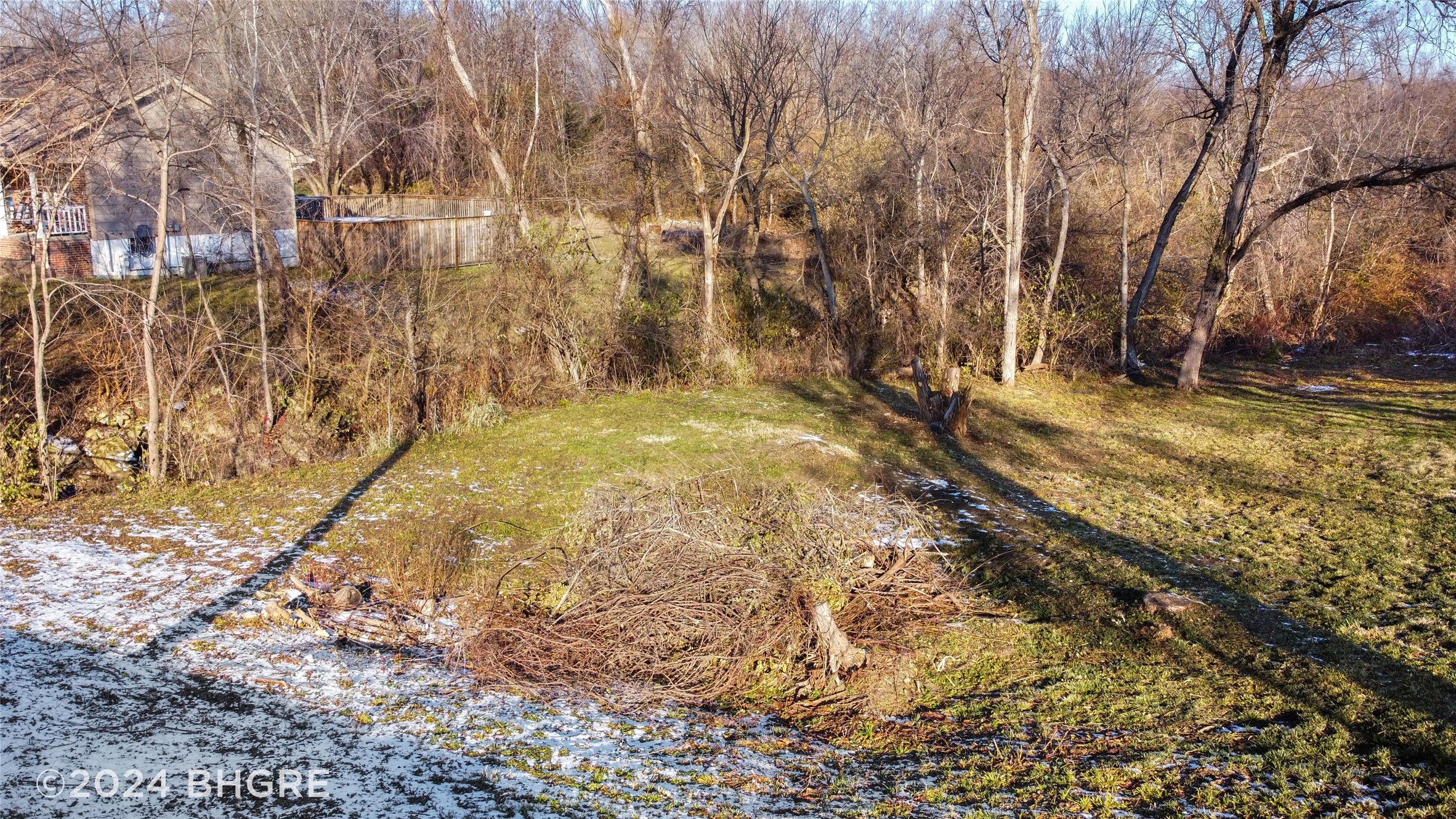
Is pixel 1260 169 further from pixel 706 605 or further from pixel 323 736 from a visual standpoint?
pixel 323 736

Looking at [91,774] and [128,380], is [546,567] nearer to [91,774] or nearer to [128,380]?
[91,774]

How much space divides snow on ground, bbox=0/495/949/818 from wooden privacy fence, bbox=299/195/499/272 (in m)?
7.80

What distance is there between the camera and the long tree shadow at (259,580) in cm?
596

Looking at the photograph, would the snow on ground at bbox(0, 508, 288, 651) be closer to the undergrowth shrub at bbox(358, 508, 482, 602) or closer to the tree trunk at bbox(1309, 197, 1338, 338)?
the undergrowth shrub at bbox(358, 508, 482, 602)

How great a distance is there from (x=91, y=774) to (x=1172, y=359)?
760 inches

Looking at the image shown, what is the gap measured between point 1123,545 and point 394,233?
17108mm

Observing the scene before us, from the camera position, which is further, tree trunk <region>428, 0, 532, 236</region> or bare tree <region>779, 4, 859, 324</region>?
bare tree <region>779, 4, 859, 324</region>

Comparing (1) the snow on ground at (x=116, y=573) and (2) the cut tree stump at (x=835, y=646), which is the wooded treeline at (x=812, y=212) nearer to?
(1) the snow on ground at (x=116, y=573)

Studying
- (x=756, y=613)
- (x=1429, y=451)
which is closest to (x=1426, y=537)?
(x=1429, y=451)

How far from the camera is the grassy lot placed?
4.81 meters

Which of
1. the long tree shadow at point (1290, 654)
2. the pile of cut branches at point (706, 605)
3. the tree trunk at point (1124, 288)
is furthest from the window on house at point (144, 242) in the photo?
the tree trunk at point (1124, 288)

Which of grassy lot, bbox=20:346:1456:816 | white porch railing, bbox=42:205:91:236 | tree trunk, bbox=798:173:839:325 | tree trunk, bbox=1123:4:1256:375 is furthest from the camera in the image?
white porch railing, bbox=42:205:91:236

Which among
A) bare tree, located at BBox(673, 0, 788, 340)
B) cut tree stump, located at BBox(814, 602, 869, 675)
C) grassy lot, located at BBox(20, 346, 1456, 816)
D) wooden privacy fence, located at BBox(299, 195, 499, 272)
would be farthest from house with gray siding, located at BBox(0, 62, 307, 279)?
cut tree stump, located at BBox(814, 602, 869, 675)

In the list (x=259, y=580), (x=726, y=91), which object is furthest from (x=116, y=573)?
(x=726, y=91)
